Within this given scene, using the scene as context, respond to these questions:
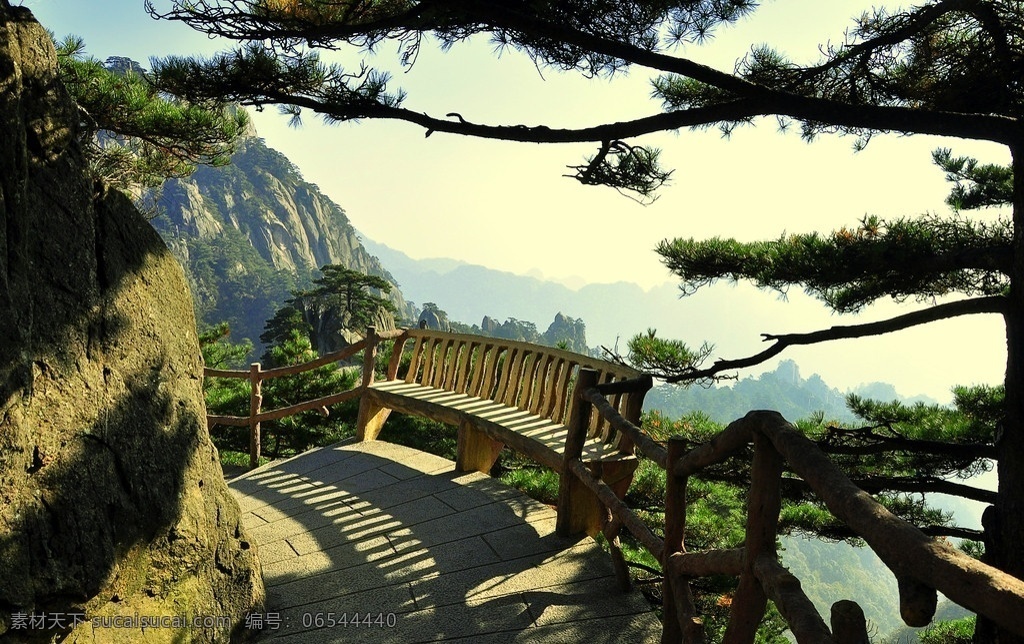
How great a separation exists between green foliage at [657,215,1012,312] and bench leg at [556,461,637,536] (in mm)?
1987

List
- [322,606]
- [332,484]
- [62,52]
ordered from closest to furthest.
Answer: [322,606], [332,484], [62,52]

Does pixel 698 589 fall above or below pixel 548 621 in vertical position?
below

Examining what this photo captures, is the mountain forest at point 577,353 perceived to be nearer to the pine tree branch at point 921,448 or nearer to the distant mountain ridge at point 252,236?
the pine tree branch at point 921,448

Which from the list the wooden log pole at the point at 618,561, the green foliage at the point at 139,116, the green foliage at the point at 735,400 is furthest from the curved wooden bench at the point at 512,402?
the green foliage at the point at 735,400

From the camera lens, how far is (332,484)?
211 inches

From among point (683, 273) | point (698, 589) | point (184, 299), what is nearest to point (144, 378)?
point (184, 299)

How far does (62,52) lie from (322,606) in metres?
6.38

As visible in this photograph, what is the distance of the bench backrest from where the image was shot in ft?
14.5

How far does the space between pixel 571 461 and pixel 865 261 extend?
97.0 inches

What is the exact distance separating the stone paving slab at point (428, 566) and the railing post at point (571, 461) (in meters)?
0.13

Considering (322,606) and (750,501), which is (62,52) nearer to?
(322,606)

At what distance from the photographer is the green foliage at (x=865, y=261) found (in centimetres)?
460

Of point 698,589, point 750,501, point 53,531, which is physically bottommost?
point 698,589

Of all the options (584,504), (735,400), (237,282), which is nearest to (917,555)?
(584,504)
